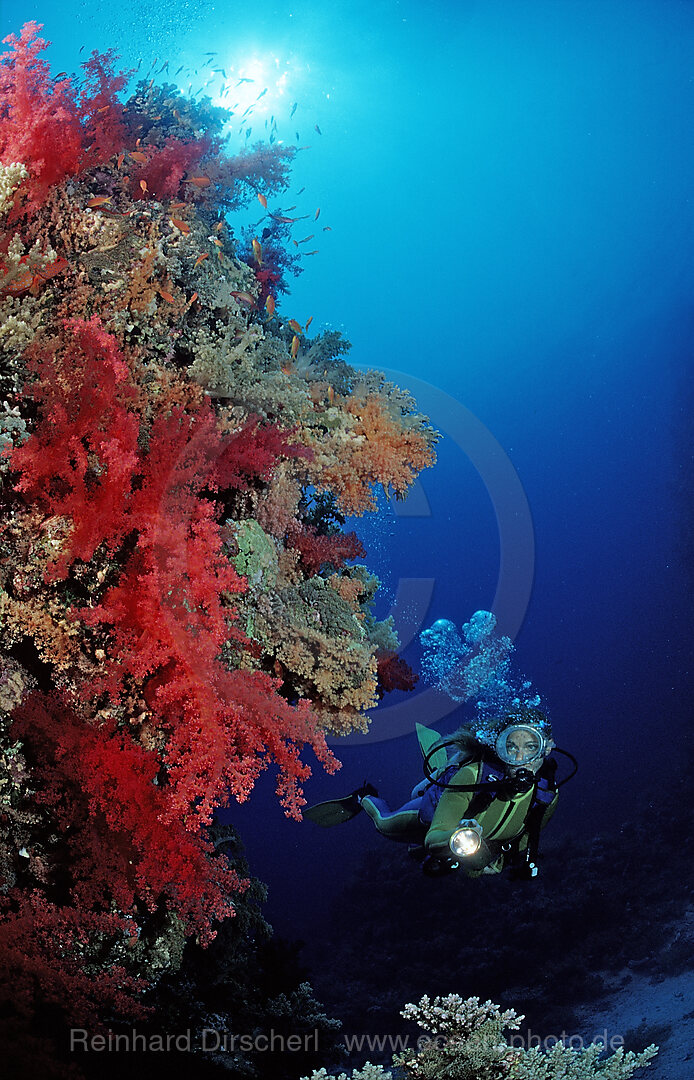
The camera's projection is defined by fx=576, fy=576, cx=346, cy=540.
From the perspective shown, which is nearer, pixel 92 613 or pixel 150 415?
pixel 92 613

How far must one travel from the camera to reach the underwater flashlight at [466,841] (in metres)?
4.12

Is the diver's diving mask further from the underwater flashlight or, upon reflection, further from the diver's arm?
the underwater flashlight

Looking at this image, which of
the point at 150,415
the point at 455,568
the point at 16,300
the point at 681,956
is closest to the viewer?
the point at 16,300

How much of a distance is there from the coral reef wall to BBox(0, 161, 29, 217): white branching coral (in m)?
0.01

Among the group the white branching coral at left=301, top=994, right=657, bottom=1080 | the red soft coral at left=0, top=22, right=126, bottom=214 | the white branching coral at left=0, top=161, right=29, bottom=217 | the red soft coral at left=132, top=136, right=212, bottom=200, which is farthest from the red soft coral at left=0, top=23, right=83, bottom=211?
the white branching coral at left=301, top=994, right=657, bottom=1080

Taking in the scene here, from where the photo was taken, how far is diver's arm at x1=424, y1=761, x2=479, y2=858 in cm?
432

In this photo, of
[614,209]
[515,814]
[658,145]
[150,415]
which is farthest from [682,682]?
[614,209]

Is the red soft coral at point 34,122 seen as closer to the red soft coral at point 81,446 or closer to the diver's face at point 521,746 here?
the red soft coral at point 81,446

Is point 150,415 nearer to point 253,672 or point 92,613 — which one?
point 92,613

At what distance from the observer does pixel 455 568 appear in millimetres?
77312

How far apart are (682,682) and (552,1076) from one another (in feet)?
129

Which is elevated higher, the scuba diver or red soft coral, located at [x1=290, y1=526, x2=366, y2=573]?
red soft coral, located at [x1=290, y1=526, x2=366, y2=573]

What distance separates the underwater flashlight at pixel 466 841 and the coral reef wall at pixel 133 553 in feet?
3.66

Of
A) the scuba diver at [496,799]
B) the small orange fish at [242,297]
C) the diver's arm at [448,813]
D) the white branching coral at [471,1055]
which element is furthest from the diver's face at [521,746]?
the small orange fish at [242,297]
